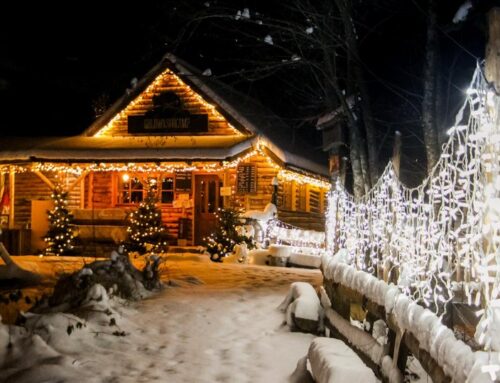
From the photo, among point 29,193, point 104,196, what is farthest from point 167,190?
point 29,193

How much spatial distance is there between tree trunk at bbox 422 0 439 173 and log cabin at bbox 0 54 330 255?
875 cm

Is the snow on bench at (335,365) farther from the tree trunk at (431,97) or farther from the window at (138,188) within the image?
the window at (138,188)

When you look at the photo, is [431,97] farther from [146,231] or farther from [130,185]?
[130,185]

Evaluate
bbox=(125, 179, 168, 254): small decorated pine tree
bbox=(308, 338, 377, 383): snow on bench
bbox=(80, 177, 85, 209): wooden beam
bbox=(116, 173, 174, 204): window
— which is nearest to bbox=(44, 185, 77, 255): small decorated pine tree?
bbox=(125, 179, 168, 254): small decorated pine tree

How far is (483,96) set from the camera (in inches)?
162

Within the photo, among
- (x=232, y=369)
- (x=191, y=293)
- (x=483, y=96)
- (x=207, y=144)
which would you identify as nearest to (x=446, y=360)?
(x=483, y=96)

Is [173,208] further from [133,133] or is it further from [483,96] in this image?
[483,96]

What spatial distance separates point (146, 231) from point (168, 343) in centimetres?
1143

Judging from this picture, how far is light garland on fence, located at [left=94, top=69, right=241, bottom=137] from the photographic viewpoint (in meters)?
22.1

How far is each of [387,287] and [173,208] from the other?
1709 centimetres

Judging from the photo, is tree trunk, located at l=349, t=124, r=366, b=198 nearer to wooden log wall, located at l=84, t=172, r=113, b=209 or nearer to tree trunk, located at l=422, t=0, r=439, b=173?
tree trunk, located at l=422, t=0, r=439, b=173

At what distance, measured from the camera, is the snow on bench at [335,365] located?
16.5 ft

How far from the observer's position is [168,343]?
325 inches

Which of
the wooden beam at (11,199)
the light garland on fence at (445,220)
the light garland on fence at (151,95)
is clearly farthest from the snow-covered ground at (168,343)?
the wooden beam at (11,199)
